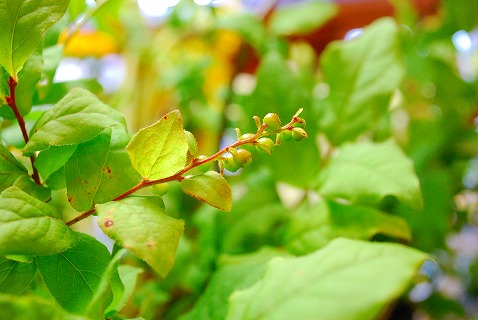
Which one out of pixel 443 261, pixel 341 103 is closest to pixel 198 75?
pixel 341 103

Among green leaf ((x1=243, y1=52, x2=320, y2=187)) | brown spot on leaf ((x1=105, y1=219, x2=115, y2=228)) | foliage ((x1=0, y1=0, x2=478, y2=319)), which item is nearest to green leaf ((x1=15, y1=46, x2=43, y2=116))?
foliage ((x1=0, y1=0, x2=478, y2=319))

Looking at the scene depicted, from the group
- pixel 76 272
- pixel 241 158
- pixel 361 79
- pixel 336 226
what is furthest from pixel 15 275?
pixel 361 79

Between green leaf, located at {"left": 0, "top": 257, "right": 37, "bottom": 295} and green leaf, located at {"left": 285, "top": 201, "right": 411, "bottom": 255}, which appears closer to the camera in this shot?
green leaf, located at {"left": 0, "top": 257, "right": 37, "bottom": 295}

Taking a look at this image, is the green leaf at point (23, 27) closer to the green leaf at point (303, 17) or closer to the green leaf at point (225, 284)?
the green leaf at point (225, 284)

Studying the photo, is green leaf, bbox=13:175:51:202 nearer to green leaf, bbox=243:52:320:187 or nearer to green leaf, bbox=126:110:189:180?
green leaf, bbox=126:110:189:180

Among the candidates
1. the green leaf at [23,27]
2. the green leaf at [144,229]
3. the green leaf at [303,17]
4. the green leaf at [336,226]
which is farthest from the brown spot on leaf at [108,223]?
the green leaf at [303,17]
